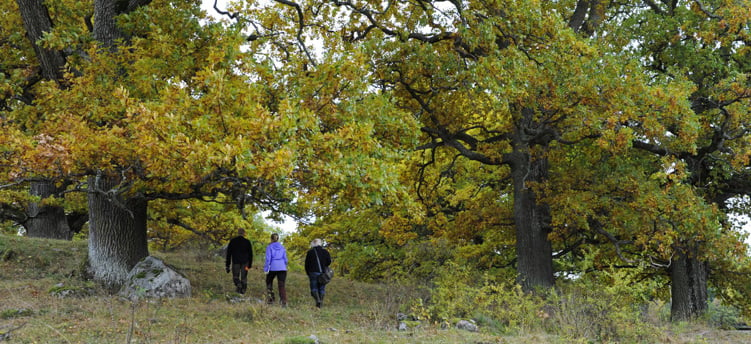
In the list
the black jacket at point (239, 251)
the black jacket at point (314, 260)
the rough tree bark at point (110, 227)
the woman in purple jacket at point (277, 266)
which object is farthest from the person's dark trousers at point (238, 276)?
the rough tree bark at point (110, 227)

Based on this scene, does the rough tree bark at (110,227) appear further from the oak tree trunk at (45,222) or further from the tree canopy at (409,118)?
the oak tree trunk at (45,222)

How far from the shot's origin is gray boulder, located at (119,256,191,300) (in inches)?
449

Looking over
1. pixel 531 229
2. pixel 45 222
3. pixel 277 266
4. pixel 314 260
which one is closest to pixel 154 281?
pixel 277 266

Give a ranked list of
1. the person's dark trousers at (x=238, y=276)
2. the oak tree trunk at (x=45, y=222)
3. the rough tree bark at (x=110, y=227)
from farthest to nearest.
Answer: the oak tree trunk at (x=45, y=222)
the person's dark trousers at (x=238, y=276)
the rough tree bark at (x=110, y=227)

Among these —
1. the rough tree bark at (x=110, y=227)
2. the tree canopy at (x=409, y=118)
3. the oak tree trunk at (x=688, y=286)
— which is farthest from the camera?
the oak tree trunk at (x=688, y=286)

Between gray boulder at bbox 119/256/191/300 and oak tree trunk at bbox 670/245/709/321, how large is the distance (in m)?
12.1

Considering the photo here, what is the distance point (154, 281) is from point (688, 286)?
1320cm

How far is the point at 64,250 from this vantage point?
15.8 metres

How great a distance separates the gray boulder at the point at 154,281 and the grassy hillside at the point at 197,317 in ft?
1.23

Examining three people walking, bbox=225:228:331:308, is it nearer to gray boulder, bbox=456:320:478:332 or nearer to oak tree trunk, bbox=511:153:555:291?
gray boulder, bbox=456:320:478:332

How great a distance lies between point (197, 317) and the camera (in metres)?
9.67

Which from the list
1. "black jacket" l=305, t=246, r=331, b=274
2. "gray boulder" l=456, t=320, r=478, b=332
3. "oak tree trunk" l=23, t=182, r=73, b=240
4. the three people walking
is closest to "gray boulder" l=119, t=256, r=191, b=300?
the three people walking

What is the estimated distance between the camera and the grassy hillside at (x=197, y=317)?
8.03 meters

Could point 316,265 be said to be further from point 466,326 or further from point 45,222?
point 45,222
